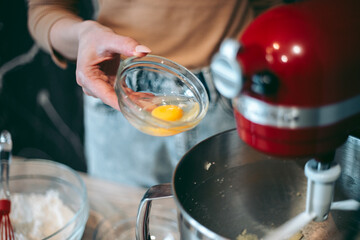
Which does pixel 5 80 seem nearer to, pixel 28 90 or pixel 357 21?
pixel 28 90

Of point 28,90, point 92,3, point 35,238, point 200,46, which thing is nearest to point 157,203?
point 35,238

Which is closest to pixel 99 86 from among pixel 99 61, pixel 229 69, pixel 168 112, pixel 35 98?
pixel 99 61

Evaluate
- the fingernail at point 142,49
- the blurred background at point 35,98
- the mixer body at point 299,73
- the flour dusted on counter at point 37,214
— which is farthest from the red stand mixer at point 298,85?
the blurred background at point 35,98

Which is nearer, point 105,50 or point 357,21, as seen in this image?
point 357,21

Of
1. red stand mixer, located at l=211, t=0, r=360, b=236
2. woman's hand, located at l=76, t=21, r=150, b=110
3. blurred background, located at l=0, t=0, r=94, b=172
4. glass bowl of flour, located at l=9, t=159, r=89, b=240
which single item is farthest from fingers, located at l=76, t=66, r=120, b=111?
blurred background, located at l=0, t=0, r=94, b=172

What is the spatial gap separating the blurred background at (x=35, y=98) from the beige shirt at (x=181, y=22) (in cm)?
56

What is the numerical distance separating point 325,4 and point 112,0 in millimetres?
669

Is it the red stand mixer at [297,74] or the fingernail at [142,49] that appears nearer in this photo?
the red stand mixer at [297,74]

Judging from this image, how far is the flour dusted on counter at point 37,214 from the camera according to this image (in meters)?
0.86

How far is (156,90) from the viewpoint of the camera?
0.82 metres

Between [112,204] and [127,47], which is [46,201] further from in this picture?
[127,47]

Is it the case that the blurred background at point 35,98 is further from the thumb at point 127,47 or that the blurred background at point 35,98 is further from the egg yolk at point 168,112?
the egg yolk at point 168,112

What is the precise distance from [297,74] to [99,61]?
52 cm

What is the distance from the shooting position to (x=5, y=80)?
180 centimetres
